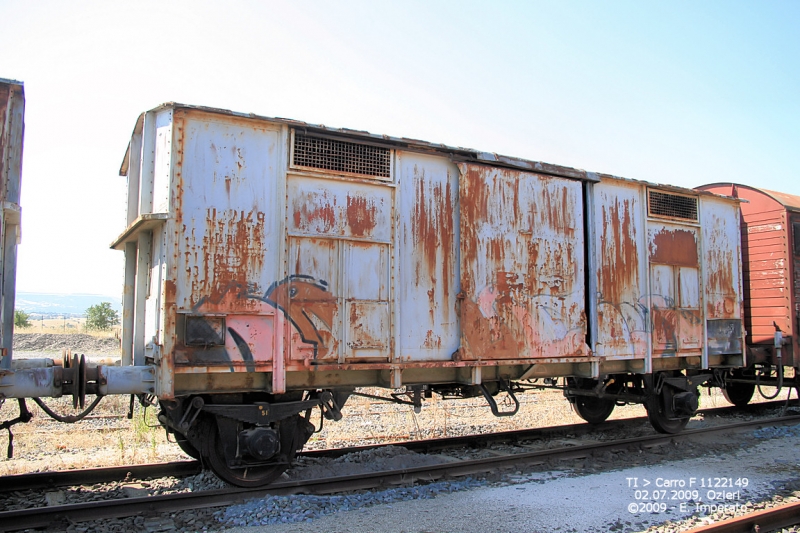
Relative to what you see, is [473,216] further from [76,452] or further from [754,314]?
[754,314]

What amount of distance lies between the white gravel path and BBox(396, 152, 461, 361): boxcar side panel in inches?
67.7

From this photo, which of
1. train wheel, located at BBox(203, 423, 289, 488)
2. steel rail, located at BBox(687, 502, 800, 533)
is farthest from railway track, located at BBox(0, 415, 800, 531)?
steel rail, located at BBox(687, 502, 800, 533)

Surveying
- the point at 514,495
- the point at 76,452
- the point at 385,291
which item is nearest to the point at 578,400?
the point at 514,495

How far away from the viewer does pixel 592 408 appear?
33.3 feet

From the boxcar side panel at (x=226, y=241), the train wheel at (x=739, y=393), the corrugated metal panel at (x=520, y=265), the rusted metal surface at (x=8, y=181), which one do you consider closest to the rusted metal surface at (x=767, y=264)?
the train wheel at (x=739, y=393)

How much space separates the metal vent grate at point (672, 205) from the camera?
8922mm

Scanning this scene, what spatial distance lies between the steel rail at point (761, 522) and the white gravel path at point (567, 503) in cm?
51

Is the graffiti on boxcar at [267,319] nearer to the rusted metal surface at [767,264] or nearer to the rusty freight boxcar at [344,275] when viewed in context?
the rusty freight boxcar at [344,275]

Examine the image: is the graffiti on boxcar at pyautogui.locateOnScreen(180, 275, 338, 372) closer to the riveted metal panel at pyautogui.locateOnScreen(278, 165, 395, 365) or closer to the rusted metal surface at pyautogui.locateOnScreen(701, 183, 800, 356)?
the riveted metal panel at pyautogui.locateOnScreen(278, 165, 395, 365)

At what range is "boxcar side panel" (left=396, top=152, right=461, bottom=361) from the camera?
21.8ft

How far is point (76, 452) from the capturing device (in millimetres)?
7789

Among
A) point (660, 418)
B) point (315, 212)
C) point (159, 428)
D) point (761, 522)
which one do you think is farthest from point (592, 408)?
point (159, 428)

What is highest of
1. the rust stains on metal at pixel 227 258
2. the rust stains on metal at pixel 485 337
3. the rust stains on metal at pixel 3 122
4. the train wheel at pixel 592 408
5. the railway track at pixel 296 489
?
the rust stains on metal at pixel 3 122

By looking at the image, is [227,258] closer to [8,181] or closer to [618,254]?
[8,181]
